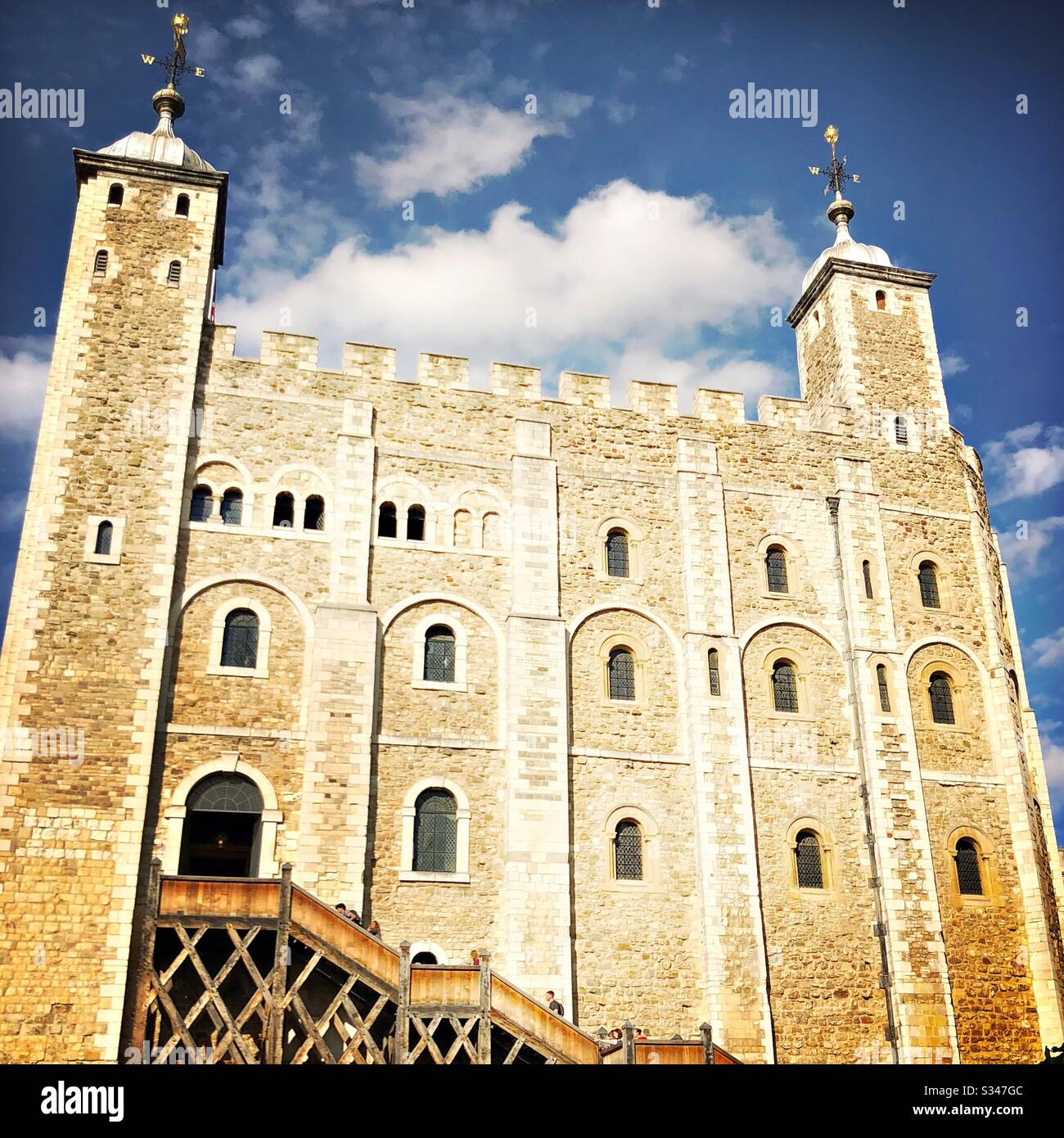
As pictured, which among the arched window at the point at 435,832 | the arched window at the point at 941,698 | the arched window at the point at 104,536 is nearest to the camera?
the arched window at the point at 435,832

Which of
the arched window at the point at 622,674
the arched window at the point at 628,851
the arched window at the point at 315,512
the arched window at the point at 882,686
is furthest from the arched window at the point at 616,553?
the arched window at the point at 315,512

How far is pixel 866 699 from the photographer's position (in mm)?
25094

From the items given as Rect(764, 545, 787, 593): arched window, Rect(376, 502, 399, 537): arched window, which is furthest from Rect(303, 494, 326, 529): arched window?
Rect(764, 545, 787, 593): arched window

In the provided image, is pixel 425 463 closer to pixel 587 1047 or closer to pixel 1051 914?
pixel 587 1047

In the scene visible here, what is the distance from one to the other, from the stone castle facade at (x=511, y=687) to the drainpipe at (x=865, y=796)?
74mm

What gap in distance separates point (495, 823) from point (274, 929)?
529 centimetres

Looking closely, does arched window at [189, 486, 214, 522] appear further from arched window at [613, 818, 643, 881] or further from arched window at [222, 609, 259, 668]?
arched window at [613, 818, 643, 881]

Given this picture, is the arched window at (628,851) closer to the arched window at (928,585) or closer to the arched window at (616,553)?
the arched window at (616,553)

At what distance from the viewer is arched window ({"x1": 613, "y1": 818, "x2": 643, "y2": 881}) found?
22.9m

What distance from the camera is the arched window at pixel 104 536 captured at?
22.0 meters

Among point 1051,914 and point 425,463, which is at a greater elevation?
point 425,463

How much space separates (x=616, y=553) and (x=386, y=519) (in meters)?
4.97
